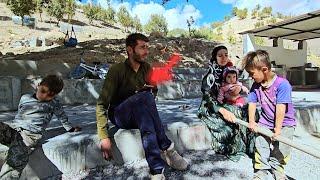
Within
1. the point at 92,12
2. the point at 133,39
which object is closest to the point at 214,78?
the point at 133,39

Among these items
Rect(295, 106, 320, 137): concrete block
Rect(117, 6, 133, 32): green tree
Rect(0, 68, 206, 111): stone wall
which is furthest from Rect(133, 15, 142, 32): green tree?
Rect(295, 106, 320, 137): concrete block

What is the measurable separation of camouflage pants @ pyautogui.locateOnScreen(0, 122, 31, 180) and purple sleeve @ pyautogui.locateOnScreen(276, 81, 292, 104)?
7.12ft

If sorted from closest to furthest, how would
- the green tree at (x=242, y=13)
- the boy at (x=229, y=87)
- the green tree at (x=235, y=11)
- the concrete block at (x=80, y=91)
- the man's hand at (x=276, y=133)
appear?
the man's hand at (x=276, y=133) < the boy at (x=229, y=87) < the concrete block at (x=80, y=91) < the green tree at (x=242, y=13) < the green tree at (x=235, y=11)

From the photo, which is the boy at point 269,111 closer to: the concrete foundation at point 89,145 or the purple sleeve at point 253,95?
the purple sleeve at point 253,95

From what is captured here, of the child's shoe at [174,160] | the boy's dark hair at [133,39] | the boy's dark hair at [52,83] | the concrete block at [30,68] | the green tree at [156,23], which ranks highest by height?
the green tree at [156,23]

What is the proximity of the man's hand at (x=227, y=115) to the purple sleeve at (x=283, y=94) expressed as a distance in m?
0.74

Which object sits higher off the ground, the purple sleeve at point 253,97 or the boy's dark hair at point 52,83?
the boy's dark hair at point 52,83

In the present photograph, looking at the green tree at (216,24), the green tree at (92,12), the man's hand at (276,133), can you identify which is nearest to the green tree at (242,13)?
the green tree at (216,24)

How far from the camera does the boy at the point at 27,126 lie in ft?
9.04

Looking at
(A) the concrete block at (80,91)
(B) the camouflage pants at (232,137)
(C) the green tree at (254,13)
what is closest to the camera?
(B) the camouflage pants at (232,137)

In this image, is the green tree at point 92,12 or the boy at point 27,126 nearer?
the boy at point 27,126

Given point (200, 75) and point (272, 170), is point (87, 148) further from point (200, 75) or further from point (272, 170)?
point (200, 75)

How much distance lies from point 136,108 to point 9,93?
3.60 metres

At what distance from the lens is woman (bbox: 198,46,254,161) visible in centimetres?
395
